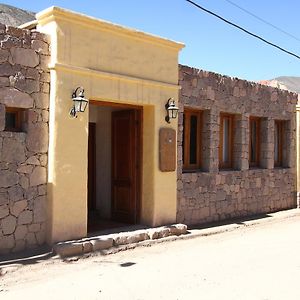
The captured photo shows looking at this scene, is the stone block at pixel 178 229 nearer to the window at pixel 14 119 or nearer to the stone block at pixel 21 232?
the stone block at pixel 21 232

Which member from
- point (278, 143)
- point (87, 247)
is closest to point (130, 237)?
point (87, 247)

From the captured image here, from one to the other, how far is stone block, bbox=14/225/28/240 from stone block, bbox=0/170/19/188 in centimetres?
66

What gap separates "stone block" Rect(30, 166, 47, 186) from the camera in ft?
21.2

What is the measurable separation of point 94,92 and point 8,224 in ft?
8.09

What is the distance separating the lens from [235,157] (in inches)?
412

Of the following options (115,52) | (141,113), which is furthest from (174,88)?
(115,52)

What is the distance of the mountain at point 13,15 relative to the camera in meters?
9.13

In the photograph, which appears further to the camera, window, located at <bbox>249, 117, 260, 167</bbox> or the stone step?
→ window, located at <bbox>249, 117, 260, 167</bbox>

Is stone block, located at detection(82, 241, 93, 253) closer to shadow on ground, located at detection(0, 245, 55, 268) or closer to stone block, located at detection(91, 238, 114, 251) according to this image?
stone block, located at detection(91, 238, 114, 251)

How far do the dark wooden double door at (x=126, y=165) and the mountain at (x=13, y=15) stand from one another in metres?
2.97

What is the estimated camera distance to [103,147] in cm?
929

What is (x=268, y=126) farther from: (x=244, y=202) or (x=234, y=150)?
(x=244, y=202)

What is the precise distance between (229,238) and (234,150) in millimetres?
2844

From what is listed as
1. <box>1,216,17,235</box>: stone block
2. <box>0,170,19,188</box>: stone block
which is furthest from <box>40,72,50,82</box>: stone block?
<box>1,216,17,235</box>: stone block
